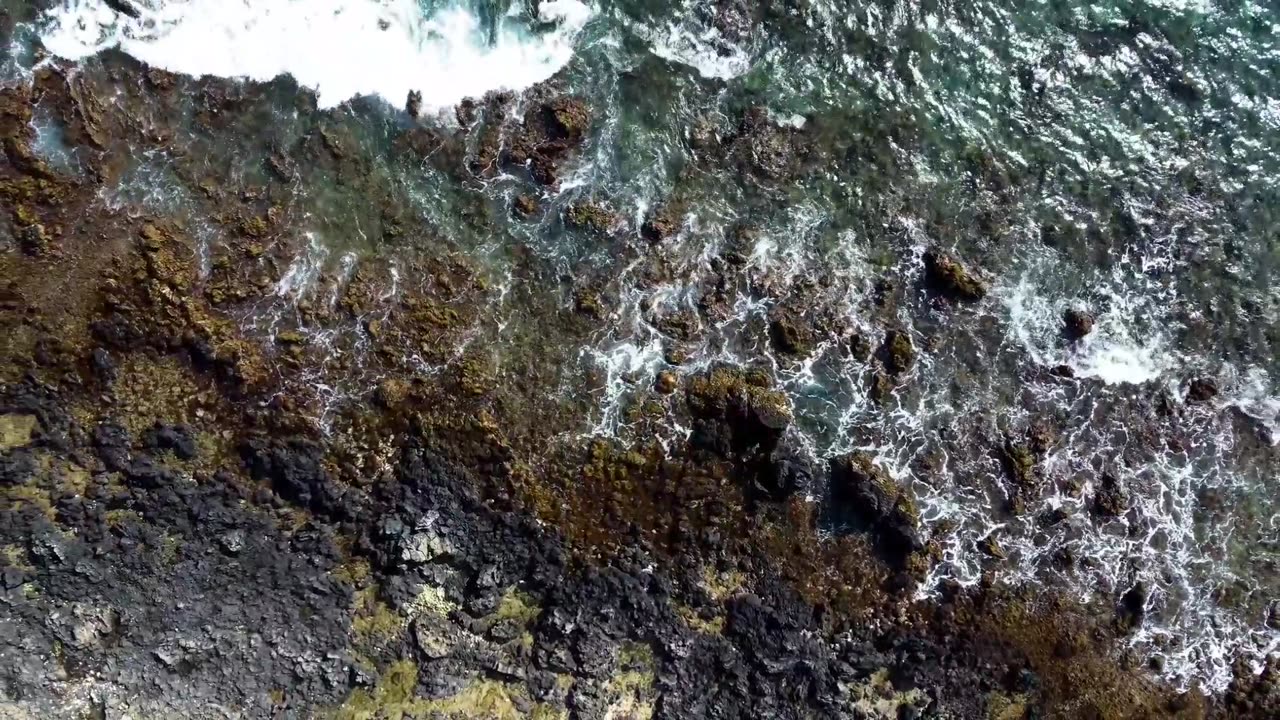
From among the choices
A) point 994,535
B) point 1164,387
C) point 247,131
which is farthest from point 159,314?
point 1164,387


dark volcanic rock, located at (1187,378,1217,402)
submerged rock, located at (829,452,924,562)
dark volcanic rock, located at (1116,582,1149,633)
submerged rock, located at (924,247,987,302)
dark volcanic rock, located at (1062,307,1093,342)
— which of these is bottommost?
dark volcanic rock, located at (1116,582,1149,633)

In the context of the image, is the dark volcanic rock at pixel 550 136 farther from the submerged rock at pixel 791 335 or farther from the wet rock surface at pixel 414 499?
the submerged rock at pixel 791 335

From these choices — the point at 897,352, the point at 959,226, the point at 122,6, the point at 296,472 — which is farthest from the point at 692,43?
the point at 296,472

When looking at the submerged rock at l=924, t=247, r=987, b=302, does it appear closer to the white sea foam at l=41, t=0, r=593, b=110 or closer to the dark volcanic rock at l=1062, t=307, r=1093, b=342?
the dark volcanic rock at l=1062, t=307, r=1093, b=342

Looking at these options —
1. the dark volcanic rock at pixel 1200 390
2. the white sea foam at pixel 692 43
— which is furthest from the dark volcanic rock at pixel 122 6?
the dark volcanic rock at pixel 1200 390

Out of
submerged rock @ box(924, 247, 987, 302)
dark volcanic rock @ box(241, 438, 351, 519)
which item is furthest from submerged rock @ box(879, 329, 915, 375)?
dark volcanic rock @ box(241, 438, 351, 519)

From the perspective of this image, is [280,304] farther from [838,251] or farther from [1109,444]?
[1109,444]

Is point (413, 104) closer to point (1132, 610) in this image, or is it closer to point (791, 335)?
point (791, 335)
